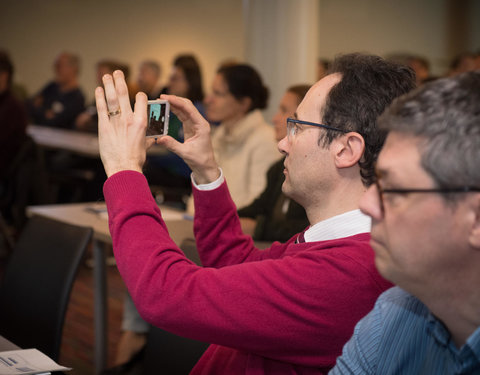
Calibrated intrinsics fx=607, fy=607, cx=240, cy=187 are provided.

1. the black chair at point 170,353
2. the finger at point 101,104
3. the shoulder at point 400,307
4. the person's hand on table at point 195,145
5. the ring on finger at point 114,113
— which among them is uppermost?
the finger at point 101,104

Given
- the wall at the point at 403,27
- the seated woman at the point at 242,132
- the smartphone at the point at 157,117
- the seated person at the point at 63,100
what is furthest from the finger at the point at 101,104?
the wall at the point at 403,27

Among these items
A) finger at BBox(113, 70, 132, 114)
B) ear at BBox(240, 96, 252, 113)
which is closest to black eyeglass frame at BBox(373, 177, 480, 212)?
finger at BBox(113, 70, 132, 114)

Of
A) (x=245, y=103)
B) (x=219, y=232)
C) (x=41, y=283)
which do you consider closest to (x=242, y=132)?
(x=245, y=103)

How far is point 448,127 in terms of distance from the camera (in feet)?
2.73

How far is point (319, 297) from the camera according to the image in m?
1.08

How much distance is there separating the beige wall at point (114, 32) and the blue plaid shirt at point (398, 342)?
9503 mm

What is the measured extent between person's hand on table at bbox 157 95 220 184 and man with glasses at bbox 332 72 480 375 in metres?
0.57

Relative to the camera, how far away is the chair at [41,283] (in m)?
1.88

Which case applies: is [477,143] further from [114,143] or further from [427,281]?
[114,143]

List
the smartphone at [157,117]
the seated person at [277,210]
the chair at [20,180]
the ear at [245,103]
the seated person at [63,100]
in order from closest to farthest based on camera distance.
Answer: the smartphone at [157,117]
the seated person at [277,210]
the ear at [245,103]
the chair at [20,180]
the seated person at [63,100]

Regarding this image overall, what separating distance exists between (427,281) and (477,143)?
0.21 m

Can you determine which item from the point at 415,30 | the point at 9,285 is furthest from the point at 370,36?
the point at 9,285

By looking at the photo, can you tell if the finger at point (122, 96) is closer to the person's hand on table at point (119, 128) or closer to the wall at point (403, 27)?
the person's hand on table at point (119, 128)

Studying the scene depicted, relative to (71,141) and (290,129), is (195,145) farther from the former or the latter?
(71,141)
